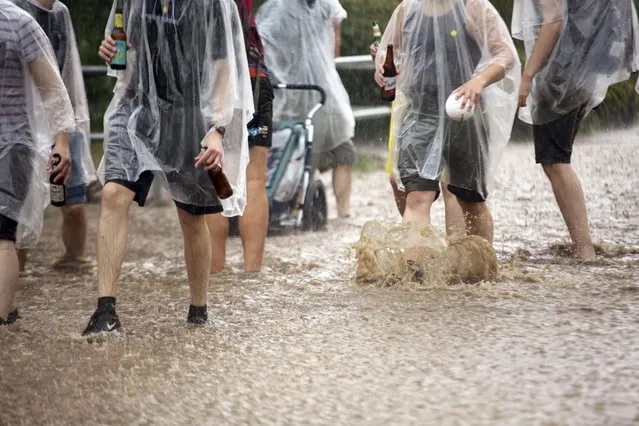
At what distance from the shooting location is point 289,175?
865 centimetres

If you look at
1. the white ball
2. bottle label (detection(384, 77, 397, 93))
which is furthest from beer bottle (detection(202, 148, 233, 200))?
bottle label (detection(384, 77, 397, 93))

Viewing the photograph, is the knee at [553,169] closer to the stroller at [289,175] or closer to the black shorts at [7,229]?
the stroller at [289,175]

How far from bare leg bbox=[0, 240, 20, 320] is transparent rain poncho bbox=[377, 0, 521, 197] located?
1906mm

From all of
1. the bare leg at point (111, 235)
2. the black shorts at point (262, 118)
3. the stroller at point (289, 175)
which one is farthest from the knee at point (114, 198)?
→ the stroller at point (289, 175)

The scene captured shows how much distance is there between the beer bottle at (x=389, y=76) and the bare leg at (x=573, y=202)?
918 mm

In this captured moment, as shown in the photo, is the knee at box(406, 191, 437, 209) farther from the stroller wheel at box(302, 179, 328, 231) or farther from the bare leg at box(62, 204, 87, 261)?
the stroller wheel at box(302, 179, 328, 231)

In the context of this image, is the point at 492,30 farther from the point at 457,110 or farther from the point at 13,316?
the point at 13,316

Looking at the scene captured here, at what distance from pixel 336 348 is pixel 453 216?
6.64 ft

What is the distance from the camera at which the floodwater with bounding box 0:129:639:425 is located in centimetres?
381

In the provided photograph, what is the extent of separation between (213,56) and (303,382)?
1456 millimetres

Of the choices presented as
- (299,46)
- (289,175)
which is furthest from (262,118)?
(299,46)

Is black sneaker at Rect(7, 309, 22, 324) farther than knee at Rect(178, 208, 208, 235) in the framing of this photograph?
Yes

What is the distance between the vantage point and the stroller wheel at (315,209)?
352 inches

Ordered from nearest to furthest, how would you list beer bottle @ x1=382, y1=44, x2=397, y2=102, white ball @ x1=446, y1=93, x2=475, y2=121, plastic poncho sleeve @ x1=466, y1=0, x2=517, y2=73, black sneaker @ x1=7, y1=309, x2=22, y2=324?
black sneaker @ x1=7, y1=309, x2=22, y2=324, white ball @ x1=446, y1=93, x2=475, y2=121, plastic poncho sleeve @ x1=466, y1=0, x2=517, y2=73, beer bottle @ x1=382, y1=44, x2=397, y2=102
